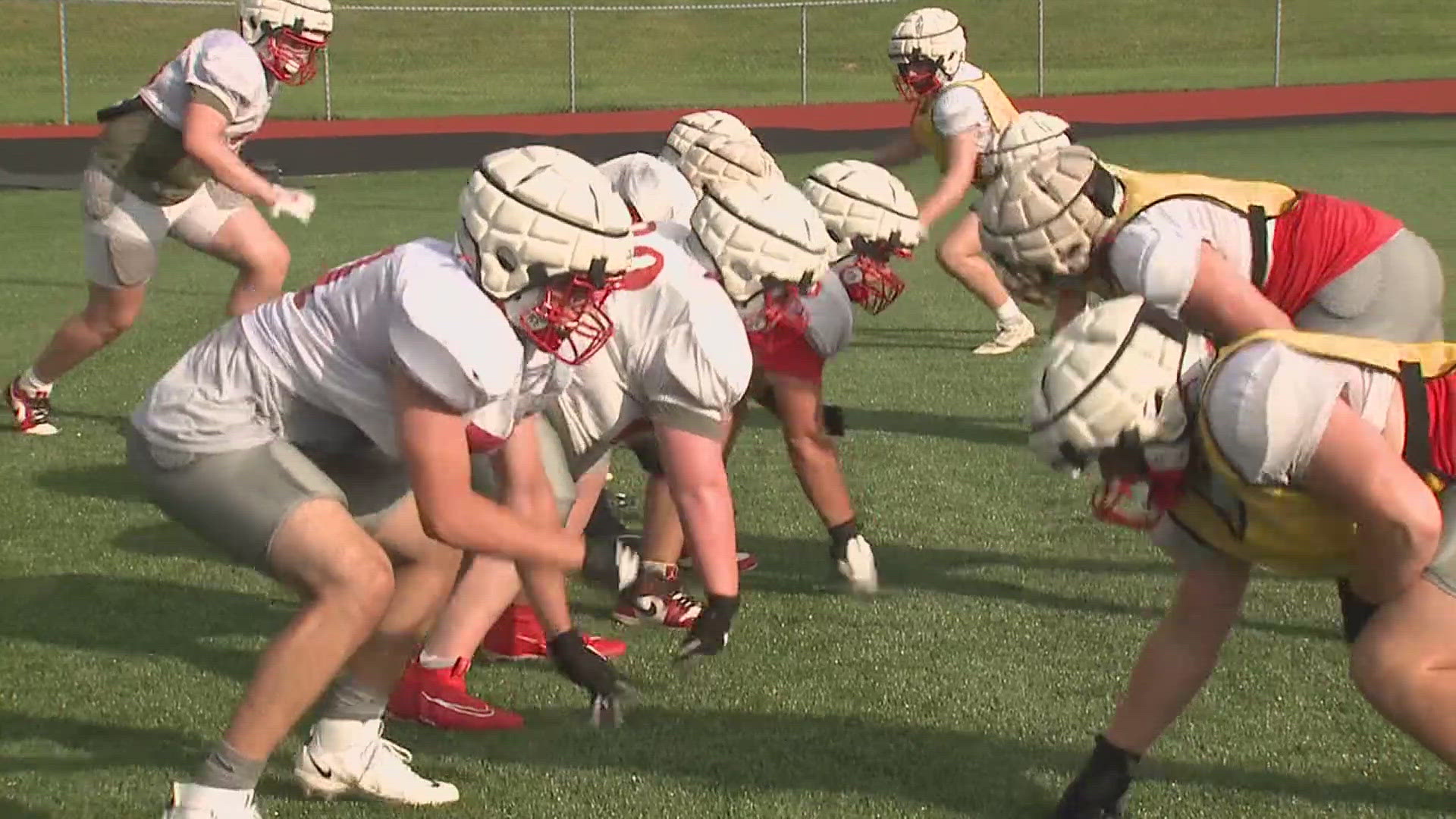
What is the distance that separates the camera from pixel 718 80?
3359 cm

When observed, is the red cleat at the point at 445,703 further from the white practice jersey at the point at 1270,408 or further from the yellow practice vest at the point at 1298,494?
the white practice jersey at the point at 1270,408

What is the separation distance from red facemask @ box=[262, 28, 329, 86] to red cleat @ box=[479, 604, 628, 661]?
3169 millimetres

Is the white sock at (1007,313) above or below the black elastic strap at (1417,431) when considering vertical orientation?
below

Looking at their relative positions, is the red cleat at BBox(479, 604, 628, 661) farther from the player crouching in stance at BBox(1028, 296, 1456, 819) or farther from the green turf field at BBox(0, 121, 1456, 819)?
the player crouching in stance at BBox(1028, 296, 1456, 819)

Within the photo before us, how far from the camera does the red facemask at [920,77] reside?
9.20m

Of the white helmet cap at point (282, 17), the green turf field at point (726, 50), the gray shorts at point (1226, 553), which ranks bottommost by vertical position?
the green turf field at point (726, 50)

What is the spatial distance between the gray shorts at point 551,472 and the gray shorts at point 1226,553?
1.43 meters

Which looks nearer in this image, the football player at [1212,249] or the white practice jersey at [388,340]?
the white practice jersey at [388,340]

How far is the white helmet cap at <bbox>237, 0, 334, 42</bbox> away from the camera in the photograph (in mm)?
7777

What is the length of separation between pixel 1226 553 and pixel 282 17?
194 inches

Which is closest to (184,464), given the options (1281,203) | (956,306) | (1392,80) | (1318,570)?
(1318,570)

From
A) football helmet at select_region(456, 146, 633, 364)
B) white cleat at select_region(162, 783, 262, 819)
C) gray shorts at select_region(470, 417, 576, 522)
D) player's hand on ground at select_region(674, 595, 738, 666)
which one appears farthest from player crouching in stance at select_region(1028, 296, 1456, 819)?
white cleat at select_region(162, 783, 262, 819)

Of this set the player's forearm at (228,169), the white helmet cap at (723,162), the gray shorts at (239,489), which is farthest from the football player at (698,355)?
the player's forearm at (228,169)

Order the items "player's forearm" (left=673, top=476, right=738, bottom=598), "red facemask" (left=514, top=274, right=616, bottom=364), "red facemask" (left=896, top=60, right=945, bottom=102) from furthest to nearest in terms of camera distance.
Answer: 1. "red facemask" (left=896, top=60, right=945, bottom=102)
2. "player's forearm" (left=673, top=476, right=738, bottom=598)
3. "red facemask" (left=514, top=274, right=616, bottom=364)
